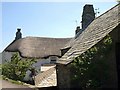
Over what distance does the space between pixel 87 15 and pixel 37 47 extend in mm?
17106

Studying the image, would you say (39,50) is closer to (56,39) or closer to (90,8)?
(56,39)

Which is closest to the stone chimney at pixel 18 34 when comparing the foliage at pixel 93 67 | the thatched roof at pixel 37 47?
the thatched roof at pixel 37 47

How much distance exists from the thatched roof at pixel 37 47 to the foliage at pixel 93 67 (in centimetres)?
2468

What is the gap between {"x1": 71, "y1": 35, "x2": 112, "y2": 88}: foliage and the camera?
13.0 m

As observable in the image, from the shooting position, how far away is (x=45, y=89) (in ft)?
55.6

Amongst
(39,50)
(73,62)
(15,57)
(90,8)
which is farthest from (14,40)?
(73,62)

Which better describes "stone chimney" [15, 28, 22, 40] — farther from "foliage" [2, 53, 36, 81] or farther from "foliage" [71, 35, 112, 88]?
"foliage" [71, 35, 112, 88]

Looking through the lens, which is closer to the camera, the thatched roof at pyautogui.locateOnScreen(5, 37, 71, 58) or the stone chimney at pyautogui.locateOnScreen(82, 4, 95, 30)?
the stone chimney at pyautogui.locateOnScreen(82, 4, 95, 30)

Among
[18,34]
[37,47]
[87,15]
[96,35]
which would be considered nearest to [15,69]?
[87,15]

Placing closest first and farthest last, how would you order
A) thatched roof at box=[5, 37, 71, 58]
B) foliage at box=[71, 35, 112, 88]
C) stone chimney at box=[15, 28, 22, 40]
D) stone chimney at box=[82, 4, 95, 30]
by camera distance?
foliage at box=[71, 35, 112, 88], stone chimney at box=[82, 4, 95, 30], thatched roof at box=[5, 37, 71, 58], stone chimney at box=[15, 28, 22, 40]

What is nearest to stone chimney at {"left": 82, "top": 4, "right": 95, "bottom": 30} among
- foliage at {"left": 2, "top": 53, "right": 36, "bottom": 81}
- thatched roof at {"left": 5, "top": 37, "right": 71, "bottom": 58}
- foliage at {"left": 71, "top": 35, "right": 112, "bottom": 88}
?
foliage at {"left": 2, "top": 53, "right": 36, "bottom": 81}

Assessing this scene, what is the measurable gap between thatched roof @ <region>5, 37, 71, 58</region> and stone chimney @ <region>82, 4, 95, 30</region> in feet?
45.2

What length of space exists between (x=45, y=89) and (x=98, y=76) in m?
5.43

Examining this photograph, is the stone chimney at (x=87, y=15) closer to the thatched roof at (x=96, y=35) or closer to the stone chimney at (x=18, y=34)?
the thatched roof at (x=96, y=35)
